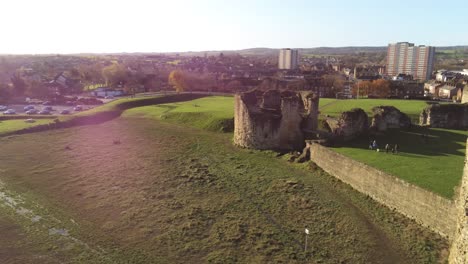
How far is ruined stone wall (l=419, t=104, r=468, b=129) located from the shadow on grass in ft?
3.99

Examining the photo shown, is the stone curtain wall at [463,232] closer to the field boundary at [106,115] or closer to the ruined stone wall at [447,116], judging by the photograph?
the ruined stone wall at [447,116]

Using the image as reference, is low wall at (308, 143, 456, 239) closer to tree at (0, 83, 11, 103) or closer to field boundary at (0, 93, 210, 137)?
field boundary at (0, 93, 210, 137)

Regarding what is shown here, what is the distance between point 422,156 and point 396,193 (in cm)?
530

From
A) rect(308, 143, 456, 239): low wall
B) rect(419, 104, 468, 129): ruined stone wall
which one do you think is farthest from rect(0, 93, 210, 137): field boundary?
rect(419, 104, 468, 129): ruined stone wall

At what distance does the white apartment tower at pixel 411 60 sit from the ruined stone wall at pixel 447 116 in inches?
4331

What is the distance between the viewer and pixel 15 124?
1550 inches

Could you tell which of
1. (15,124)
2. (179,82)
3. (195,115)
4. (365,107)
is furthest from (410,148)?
(179,82)

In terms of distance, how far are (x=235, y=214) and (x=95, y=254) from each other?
6.51m

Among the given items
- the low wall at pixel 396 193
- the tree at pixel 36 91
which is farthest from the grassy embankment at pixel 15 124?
the low wall at pixel 396 193

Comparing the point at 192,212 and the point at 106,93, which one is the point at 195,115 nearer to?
the point at 192,212

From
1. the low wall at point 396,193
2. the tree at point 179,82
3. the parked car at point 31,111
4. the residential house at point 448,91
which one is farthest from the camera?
the tree at point 179,82

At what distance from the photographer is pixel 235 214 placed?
17828mm

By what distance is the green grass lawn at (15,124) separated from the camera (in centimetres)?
3662

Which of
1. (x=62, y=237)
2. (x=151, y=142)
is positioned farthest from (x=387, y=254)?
(x=151, y=142)
